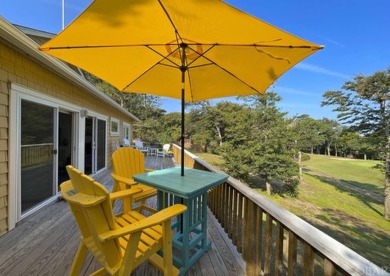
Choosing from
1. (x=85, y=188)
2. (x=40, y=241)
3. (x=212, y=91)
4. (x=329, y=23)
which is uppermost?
(x=329, y=23)

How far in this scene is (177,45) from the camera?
6.64ft

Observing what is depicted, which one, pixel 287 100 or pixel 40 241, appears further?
pixel 287 100

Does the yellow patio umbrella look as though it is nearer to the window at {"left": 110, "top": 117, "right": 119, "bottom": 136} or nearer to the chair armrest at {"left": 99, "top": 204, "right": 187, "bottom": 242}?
the chair armrest at {"left": 99, "top": 204, "right": 187, "bottom": 242}

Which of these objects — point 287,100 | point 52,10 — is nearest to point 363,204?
point 287,100

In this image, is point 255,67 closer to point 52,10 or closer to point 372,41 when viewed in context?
point 52,10

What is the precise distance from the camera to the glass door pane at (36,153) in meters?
3.05

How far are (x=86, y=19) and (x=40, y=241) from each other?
7.99 feet

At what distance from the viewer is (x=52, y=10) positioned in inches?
397

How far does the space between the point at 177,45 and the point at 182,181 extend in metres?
1.33

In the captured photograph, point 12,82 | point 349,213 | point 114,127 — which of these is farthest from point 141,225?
point 349,213

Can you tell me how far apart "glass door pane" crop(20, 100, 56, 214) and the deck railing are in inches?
112

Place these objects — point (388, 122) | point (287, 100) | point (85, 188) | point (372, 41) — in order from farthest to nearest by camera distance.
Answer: point (372, 41)
point (287, 100)
point (388, 122)
point (85, 188)

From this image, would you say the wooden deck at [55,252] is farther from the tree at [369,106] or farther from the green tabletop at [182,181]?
the tree at [369,106]

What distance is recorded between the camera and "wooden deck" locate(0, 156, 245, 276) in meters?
1.90
